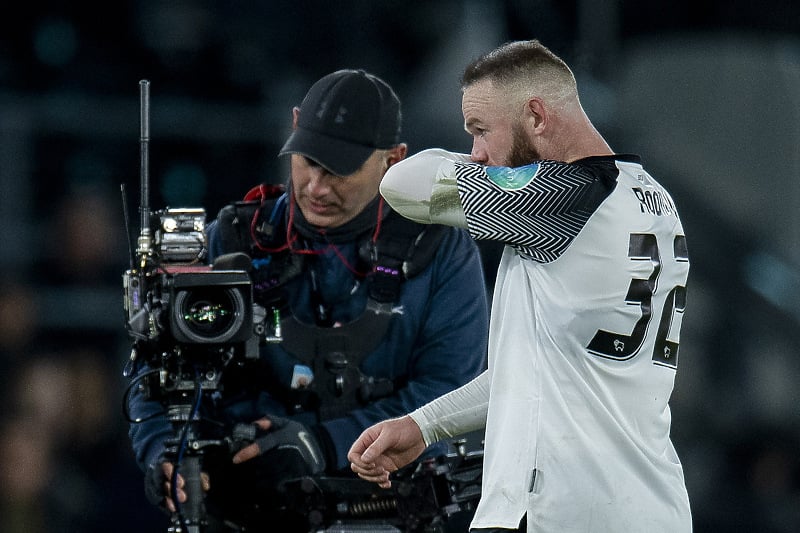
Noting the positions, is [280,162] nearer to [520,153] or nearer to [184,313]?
[184,313]

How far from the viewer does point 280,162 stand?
6.18 metres

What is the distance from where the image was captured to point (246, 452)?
3336mm

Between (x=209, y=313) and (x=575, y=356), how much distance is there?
3.77 ft

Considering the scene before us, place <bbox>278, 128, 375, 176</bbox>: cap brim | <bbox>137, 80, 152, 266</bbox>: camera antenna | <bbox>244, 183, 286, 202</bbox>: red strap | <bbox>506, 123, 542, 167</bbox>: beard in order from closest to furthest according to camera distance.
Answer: <bbox>506, 123, 542, 167</bbox>: beard
<bbox>137, 80, 152, 266</bbox>: camera antenna
<bbox>278, 128, 375, 176</bbox>: cap brim
<bbox>244, 183, 286, 202</bbox>: red strap

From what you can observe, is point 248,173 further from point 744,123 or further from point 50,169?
point 744,123

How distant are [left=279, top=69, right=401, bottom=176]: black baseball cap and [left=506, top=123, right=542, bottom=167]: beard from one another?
1.20 meters

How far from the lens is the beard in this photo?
2525 millimetres

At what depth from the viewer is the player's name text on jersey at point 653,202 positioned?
2459 millimetres

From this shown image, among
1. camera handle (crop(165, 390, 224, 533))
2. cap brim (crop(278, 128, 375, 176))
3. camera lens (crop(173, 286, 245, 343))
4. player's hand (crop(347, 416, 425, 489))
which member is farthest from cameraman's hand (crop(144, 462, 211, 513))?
cap brim (crop(278, 128, 375, 176))

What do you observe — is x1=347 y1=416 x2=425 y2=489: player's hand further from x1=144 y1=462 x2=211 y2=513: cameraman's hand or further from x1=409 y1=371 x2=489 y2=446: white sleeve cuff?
x1=144 y1=462 x2=211 y2=513: cameraman's hand

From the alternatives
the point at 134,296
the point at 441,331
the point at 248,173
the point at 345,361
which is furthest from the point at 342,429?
the point at 248,173

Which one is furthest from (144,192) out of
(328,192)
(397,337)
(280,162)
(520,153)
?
(280,162)

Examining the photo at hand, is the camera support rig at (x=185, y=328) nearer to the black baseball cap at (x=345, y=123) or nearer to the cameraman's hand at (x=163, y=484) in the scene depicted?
the cameraman's hand at (x=163, y=484)

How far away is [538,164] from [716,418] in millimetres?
4044
